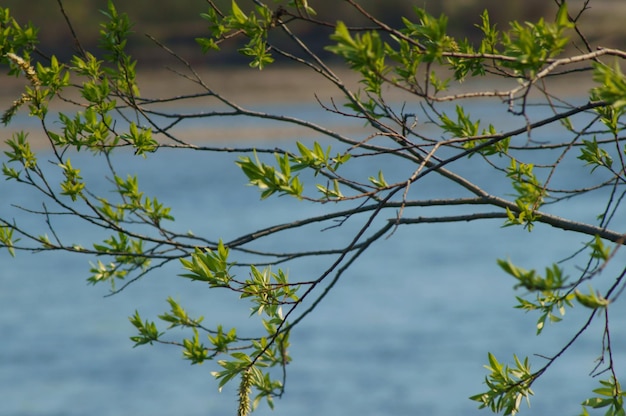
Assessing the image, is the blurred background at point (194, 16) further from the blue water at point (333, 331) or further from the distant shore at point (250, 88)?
the blue water at point (333, 331)

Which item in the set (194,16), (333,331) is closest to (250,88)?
(194,16)

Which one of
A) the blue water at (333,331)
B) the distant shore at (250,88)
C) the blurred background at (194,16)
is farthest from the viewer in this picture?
the blurred background at (194,16)

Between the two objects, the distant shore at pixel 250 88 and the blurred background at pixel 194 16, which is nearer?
the distant shore at pixel 250 88

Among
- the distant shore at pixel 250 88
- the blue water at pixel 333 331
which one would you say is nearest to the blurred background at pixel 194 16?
the distant shore at pixel 250 88

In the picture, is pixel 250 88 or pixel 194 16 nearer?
pixel 250 88

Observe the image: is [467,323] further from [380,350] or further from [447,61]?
[447,61]

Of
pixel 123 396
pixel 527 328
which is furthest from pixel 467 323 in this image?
pixel 123 396

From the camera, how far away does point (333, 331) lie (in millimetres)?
11039

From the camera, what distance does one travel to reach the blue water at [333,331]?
359 inches

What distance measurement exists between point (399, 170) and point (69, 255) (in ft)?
22.7

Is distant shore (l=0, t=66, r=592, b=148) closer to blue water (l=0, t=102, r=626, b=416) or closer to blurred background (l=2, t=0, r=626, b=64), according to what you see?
blurred background (l=2, t=0, r=626, b=64)

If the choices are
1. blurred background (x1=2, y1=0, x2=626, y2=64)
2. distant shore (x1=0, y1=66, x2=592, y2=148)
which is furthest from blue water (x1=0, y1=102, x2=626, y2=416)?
blurred background (x1=2, y1=0, x2=626, y2=64)

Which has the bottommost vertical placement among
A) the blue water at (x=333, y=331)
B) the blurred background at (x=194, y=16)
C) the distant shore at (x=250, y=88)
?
the blue water at (x=333, y=331)

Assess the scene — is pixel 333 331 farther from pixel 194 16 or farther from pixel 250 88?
pixel 194 16
